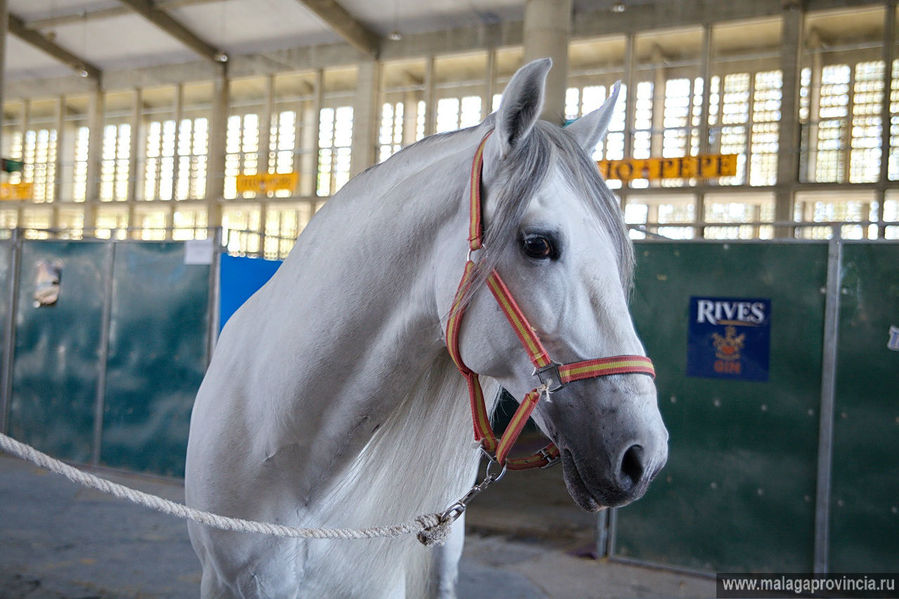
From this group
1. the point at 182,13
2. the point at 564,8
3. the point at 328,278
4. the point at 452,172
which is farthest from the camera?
the point at 182,13

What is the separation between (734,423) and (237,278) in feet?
11.8

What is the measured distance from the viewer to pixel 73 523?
4.43 meters

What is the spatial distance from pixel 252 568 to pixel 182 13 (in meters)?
14.8

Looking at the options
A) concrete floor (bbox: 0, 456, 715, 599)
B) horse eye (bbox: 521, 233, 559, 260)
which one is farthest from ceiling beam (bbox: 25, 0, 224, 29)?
horse eye (bbox: 521, 233, 559, 260)

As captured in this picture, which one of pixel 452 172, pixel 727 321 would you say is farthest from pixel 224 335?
pixel 727 321

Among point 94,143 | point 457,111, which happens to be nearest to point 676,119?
point 457,111

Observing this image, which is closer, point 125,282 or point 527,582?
point 527,582

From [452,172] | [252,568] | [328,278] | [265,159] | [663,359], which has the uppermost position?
[265,159]

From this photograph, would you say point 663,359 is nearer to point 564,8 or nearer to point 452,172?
point 452,172

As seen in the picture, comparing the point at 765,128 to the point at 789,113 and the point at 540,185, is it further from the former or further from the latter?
the point at 540,185

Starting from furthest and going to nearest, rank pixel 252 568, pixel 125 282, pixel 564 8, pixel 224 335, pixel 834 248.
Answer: pixel 564 8 → pixel 125 282 → pixel 834 248 → pixel 224 335 → pixel 252 568

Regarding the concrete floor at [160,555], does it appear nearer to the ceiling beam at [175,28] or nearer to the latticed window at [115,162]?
the ceiling beam at [175,28]

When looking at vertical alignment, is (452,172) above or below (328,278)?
above

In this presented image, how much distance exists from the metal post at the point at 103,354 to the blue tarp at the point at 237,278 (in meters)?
1.18
